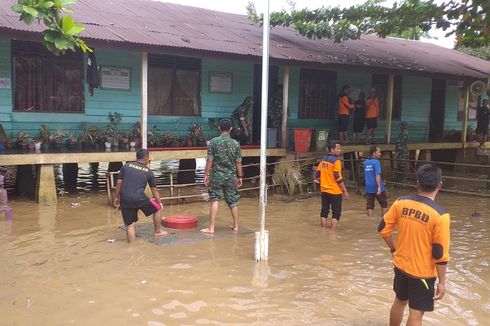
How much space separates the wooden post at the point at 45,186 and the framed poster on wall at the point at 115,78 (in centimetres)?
292

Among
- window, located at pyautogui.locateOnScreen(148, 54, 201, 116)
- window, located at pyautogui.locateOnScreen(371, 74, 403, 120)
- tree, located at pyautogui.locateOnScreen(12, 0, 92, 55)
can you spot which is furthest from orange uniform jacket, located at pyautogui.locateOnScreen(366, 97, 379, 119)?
tree, located at pyautogui.locateOnScreen(12, 0, 92, 55)

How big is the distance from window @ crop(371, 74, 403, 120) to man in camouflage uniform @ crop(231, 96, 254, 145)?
5.73 meters

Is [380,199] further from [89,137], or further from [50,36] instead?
[50,36]

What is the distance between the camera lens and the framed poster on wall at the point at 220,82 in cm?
1363

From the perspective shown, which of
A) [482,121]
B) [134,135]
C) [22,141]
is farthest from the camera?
[482,121]

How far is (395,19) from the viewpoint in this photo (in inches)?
483

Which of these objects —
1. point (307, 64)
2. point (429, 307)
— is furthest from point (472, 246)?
point (307, 64)

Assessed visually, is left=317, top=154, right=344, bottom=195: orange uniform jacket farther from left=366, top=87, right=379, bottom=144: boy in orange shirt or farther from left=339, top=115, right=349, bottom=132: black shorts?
left=366, top=87, right=379, bottom=144: boy in orange shirt

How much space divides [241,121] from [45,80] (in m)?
4.68

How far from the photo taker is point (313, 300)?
5.07 meters

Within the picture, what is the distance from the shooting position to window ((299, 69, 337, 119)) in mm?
15297

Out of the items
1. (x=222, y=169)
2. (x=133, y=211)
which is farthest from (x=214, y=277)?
(x=222, y=169)

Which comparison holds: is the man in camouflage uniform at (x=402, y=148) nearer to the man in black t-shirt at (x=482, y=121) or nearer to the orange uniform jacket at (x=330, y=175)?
the man in black t-shirt at (x=482, y=121)

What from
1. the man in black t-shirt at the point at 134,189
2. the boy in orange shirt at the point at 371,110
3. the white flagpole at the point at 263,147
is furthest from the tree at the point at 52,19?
the boy in orange shirt at the point at 371,110
